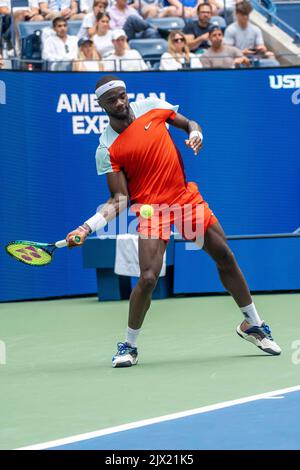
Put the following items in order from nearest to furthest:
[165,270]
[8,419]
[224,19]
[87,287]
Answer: [8,419] → [165,270] → [87,287] → [224,19]

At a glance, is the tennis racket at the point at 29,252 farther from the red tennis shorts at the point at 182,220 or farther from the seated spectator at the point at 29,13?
the seated spectator at the point at 29,13

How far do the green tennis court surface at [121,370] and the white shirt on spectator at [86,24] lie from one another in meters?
4.33

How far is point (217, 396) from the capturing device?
7.00 metres

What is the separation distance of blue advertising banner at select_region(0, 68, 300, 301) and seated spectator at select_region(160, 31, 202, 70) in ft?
1.04

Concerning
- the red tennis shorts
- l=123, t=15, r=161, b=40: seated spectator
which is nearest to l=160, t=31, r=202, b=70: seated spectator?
l=123, t=15, r=161, b=40: seated spectator

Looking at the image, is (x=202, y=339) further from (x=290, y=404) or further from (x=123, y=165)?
(x=290, y=404)

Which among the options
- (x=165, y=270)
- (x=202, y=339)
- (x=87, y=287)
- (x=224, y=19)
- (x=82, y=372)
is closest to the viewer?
(x=82, y=372)

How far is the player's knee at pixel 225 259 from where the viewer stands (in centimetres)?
857

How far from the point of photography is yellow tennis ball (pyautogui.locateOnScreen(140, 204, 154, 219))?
852 cm

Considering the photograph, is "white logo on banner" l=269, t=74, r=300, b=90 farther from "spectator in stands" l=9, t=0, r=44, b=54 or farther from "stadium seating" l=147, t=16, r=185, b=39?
"spectator in stands" l=9, t=0, r=44, b=54

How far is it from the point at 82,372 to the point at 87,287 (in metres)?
6.62

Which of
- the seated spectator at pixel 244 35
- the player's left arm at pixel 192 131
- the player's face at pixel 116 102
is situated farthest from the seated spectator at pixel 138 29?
the player's face at pixel 116 102

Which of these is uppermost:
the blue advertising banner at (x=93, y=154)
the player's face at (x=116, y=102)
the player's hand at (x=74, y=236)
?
the player's face at (x=116, y=102)

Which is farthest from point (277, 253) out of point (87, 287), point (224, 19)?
point (224, 19)
